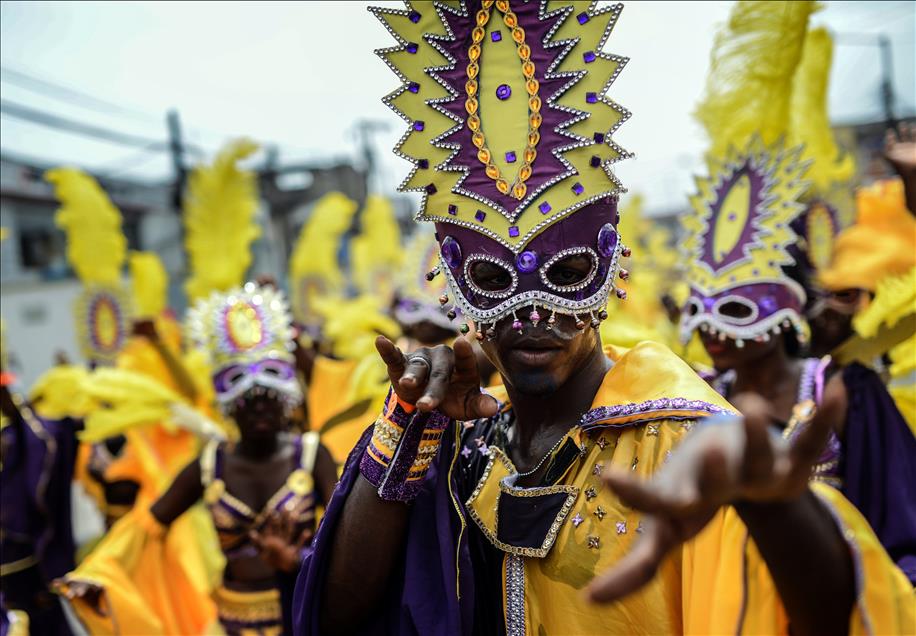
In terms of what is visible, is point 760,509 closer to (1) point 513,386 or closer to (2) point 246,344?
(1) point 513,386

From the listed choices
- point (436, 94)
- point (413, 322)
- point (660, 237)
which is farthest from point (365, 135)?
point (436, 94)

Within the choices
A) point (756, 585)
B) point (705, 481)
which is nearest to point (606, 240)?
point (756, 585)

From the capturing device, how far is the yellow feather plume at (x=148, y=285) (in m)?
8.06

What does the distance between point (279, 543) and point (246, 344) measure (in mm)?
1258

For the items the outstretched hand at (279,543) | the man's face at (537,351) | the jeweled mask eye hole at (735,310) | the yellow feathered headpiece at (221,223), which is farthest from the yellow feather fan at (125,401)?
the man's face at (537,351)

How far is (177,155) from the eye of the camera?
13805 millimetres

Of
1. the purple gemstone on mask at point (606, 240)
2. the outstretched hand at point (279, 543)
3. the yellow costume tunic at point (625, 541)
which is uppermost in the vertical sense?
the purple gemstone on mask at point (606, 240)

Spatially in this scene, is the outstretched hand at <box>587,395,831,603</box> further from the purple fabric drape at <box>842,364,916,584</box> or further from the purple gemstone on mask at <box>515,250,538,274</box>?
the purple fabric drape at <box>842,364,916,584</box>

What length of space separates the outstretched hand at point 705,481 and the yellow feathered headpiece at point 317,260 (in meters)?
10.1

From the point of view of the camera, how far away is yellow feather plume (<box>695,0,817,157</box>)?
153 inches

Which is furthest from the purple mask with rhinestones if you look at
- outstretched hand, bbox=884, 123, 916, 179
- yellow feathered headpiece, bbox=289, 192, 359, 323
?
yellow feathered headpiece, bbox=289, 192, 359, 323

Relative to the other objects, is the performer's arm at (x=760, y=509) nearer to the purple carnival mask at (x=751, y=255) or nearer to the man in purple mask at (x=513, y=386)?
the man in purple mask at (x=513, y=386)

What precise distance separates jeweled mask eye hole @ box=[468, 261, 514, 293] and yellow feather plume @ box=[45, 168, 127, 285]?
641 centimetres

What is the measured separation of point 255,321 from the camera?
4.51 meters
